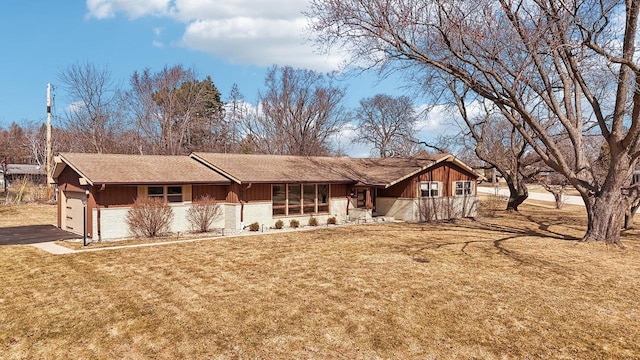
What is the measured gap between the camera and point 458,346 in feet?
21.7

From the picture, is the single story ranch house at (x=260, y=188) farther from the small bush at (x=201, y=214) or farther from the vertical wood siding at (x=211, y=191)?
the small bush at (x=201, y=214)

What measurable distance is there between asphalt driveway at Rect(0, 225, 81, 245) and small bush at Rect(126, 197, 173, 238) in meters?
2.38

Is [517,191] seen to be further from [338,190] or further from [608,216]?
[338,190]

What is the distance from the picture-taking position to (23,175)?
48312 millimetres

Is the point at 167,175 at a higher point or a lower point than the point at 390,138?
lower

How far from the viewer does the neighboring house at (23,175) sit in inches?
1542

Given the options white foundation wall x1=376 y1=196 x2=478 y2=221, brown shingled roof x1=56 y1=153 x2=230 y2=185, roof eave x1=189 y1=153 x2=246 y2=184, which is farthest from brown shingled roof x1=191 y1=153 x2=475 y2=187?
white foundation wall x1=376 y1=196 x2=478 y2=221

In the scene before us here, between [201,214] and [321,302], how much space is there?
1108cm

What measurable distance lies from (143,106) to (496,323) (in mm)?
37490

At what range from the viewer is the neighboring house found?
3916cm

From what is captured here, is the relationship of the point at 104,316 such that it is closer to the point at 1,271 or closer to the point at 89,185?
the point at 1,271

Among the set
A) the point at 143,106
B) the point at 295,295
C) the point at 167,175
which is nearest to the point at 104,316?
the point at 295,295

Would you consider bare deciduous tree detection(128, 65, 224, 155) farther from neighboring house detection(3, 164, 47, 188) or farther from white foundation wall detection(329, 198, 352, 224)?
white foundation wall detection(329, 198, 352, 224)

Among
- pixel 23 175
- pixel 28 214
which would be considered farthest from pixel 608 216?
pixel 23 175
